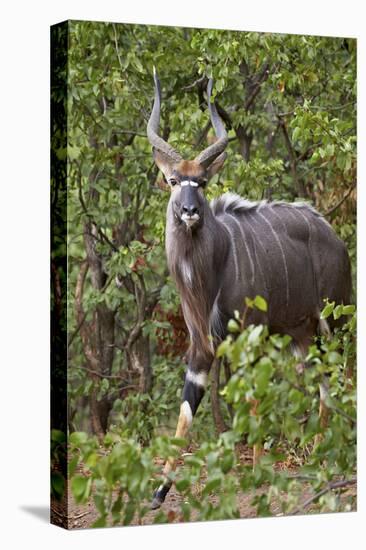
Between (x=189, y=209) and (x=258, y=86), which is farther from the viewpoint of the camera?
(x=258, y=86)

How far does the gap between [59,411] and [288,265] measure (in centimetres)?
180

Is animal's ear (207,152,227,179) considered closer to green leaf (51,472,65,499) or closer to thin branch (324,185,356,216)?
thin branch (324,185,356,216)

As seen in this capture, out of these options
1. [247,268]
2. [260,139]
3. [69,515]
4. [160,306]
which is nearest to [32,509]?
[69,515]

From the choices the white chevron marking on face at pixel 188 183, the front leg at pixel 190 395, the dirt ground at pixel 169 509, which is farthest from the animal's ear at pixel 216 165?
the dirt ground at pixel 169 509

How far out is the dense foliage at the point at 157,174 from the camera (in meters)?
7.43

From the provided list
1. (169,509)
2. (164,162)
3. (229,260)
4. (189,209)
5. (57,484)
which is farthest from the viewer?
(229,260)

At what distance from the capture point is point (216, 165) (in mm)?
7691

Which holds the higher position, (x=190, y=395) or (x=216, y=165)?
(x=216, y=165)

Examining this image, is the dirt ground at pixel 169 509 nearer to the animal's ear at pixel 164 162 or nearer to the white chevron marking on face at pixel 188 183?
the white chevron marking on face at pixel 188 183

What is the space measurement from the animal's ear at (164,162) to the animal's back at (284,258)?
1.17ft

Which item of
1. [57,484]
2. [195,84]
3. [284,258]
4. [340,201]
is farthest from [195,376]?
[195,84]

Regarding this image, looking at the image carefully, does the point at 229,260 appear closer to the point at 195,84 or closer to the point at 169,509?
the point at 195,84

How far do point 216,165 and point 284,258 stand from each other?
77 cm

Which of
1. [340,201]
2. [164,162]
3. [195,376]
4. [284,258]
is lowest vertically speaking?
[195,376]
